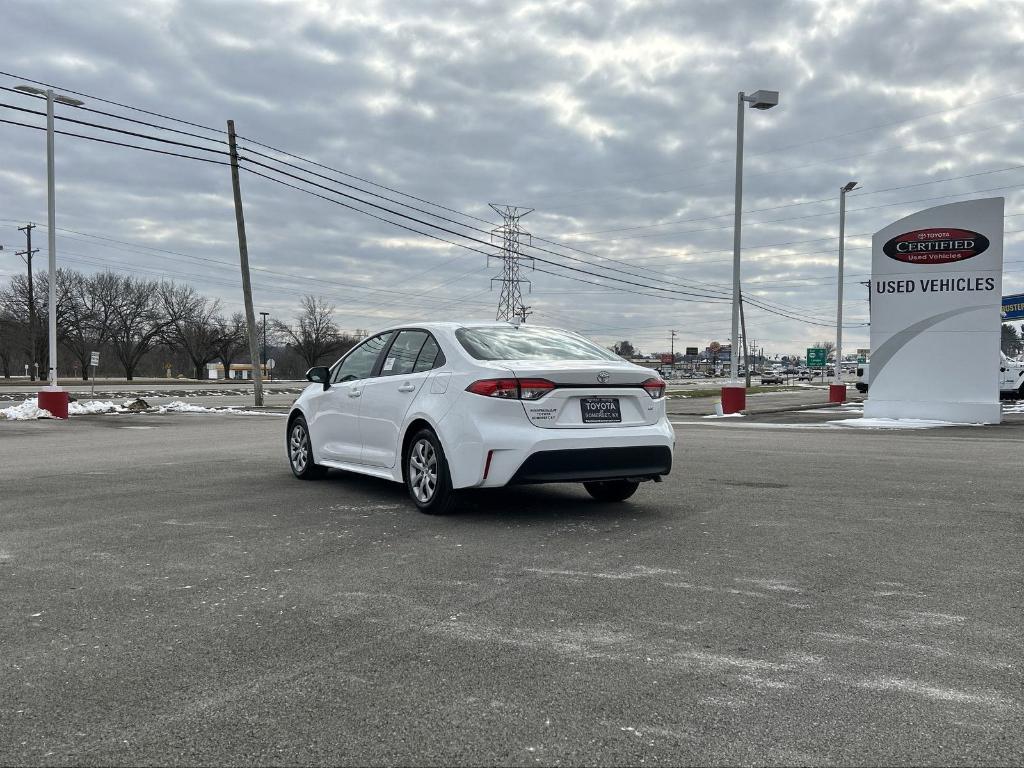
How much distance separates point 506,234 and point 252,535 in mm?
45831

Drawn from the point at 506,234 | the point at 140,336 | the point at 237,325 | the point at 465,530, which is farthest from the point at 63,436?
the point at 237,325

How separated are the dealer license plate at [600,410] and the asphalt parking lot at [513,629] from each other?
790 millimetres

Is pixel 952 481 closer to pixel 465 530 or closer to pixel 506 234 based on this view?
pixel 465 530

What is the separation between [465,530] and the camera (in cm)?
636

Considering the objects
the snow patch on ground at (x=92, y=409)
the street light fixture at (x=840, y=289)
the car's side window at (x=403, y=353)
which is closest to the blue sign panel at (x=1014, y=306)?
the street light fixture at (x=840, y=289)

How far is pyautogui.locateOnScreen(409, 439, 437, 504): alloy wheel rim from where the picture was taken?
6.97 meters

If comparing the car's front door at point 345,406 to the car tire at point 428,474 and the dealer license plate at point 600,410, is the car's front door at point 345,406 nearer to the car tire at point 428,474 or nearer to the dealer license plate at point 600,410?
the car tire at point 428,474

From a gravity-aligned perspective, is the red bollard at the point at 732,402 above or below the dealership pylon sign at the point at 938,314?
below

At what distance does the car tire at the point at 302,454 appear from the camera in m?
9.12

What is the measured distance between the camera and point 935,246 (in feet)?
66.2

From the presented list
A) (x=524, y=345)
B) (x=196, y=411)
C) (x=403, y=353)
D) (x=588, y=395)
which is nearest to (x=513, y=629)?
(x=588, y=395)

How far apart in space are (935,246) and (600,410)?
16571mm

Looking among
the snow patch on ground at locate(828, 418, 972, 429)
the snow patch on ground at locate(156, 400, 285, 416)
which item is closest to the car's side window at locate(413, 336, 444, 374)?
the snow patch on ground at locate(828, 418, 972, 429)

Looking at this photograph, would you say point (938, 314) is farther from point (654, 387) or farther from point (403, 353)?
point (403, 353)
